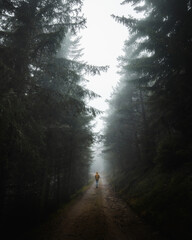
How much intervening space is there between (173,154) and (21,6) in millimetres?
12481

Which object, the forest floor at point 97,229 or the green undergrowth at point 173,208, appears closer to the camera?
the green undergrowth at point 173,208

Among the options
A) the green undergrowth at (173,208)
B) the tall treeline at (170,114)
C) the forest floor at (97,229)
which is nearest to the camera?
the green undergrowth at (173,208)

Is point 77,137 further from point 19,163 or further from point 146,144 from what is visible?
point 146,144

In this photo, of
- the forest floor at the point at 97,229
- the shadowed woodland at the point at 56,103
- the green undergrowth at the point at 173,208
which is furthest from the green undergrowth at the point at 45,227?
the green undergrowth at the point at 173,208

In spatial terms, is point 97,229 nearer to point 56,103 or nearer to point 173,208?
point 173,208

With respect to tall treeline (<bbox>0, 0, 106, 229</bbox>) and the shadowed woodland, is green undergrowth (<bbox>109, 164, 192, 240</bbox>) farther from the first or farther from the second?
tall treeline (<bbox>0, 0, 106, 229</bbox>)

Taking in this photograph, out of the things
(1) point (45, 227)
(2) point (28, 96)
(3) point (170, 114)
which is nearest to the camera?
(1) point (45, 227)

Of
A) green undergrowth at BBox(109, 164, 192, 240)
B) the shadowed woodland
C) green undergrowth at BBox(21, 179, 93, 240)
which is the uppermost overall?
the shadowed woodland

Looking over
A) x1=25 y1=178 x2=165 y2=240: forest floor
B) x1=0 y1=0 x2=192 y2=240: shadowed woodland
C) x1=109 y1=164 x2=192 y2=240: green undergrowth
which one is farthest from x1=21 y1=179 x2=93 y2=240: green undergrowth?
x1=109 y1=164 x2=192 y2=240: green undergrowth

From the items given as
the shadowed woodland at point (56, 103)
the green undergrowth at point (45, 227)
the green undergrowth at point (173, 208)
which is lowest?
the green undergrowth at point (45, 227)

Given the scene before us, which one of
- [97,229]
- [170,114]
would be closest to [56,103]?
[97,229]

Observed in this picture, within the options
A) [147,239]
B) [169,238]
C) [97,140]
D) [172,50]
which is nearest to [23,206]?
[147,239]

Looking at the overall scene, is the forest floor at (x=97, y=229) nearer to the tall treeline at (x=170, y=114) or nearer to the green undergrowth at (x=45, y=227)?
the green undergrowth at (x=45, y=227)

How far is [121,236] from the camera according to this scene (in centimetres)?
477
